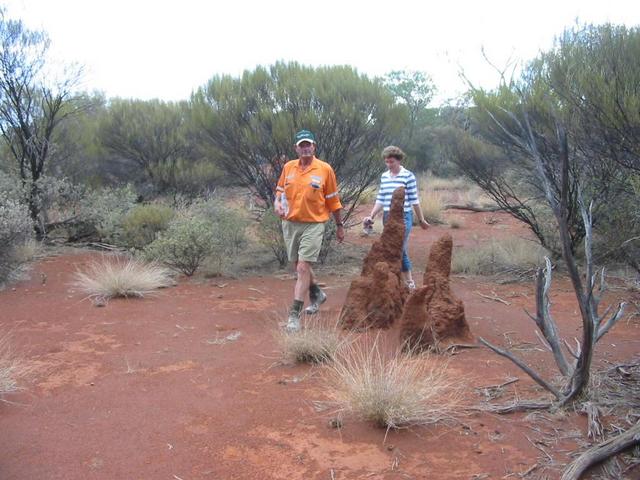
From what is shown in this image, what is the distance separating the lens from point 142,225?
10922 mm

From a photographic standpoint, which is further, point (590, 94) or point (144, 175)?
point (144, 175)

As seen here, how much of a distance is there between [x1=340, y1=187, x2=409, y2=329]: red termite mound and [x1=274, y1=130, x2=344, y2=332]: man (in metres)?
0.52

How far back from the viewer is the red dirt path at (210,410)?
3.21 meters

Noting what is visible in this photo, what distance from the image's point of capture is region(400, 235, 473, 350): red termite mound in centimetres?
489

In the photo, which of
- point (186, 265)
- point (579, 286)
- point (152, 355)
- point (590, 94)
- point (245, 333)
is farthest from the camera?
point (186, 265)

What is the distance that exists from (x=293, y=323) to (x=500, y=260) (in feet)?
17.7

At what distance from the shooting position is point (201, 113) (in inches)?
403

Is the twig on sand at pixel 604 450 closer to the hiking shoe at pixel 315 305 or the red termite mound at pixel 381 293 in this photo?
the red termite mound at pixel 381 293

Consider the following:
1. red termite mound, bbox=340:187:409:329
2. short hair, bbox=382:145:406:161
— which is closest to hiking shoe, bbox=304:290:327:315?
red termite mound, bbox=340:187:409:329

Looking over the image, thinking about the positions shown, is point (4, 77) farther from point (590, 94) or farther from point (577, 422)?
point (577, 422)

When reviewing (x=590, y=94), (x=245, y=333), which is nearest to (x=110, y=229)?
(x=245, y=333)

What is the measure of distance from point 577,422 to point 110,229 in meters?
9.40

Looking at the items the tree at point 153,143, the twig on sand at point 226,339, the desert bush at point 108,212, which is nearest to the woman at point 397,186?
the twig on sand at point 226,339

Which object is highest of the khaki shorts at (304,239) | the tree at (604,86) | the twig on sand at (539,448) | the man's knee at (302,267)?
the tree at (604,86)
